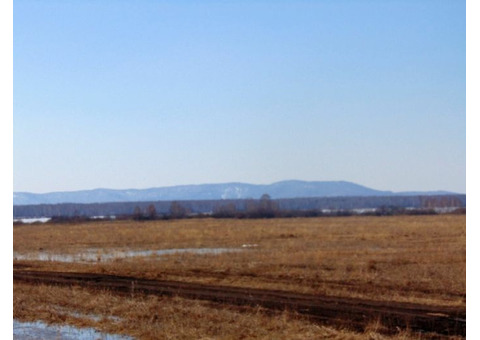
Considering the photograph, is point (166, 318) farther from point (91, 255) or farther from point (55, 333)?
point (91, 255)

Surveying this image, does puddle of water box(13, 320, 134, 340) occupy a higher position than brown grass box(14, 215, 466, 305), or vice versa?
puddle of water box(13, 320, 134, 340)

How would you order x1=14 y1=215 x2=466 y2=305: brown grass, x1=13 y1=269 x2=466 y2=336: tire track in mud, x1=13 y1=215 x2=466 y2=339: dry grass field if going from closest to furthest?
x1=13 y1=215 x2=466 y2=339: dry grass field
x1=13 y1=269 x2=466 y2=336: tire track in mud
x1=14 y1=215 x2=466 y2=305: brown grass

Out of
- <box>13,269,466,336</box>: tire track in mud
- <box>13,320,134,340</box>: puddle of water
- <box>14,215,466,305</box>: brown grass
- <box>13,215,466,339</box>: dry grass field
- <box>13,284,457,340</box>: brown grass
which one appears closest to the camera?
<box>13,284,457,340</box>: brown grass

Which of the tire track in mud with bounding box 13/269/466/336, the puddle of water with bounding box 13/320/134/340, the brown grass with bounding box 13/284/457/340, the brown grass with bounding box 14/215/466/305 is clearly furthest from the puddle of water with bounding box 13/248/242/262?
the puddle of water with bounding box 13/320/134/340

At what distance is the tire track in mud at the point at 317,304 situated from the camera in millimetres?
14711

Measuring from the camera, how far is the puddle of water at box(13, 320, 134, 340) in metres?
13.6

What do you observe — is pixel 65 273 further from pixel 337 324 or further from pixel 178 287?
pixel 337 324

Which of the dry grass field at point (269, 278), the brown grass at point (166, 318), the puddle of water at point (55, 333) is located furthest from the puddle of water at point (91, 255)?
the puddle of water at point (55, 333)

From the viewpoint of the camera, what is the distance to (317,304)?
17.2 meters

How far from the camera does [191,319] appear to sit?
48.9 feet

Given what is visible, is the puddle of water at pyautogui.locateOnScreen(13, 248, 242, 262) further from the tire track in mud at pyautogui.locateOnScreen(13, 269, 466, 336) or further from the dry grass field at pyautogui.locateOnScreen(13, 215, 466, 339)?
the tire track in mud at pyautogui.locateOnScreen(13, 269, 466, 336)

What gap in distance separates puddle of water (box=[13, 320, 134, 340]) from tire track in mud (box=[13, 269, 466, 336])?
445 cm
